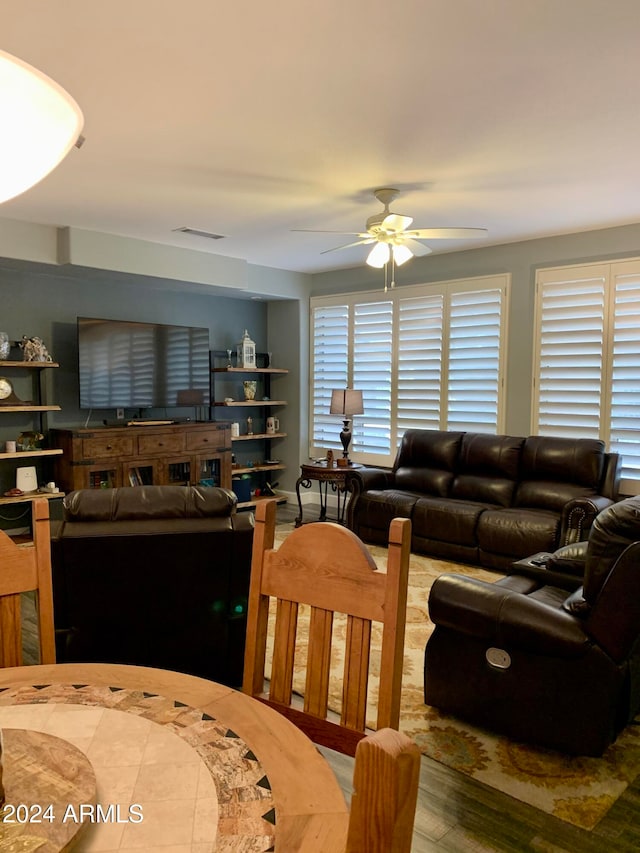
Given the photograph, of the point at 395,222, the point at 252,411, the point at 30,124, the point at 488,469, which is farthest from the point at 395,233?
the point at 252,411

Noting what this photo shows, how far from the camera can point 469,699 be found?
2434 millimetres

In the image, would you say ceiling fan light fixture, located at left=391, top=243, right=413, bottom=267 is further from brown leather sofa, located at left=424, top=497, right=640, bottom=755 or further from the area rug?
the area rug

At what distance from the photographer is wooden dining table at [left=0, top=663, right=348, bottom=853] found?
0.82m

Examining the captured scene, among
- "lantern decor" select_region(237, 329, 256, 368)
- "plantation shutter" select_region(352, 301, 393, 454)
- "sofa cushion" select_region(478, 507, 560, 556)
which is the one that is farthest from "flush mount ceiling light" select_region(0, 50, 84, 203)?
"lantern decor" select_region(237, 329, 256, 368)

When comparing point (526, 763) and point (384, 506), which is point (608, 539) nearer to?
point (526, 763)

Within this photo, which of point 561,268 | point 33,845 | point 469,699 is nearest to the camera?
point 33,845

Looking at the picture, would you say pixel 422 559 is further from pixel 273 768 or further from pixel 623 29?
pixel 273 768

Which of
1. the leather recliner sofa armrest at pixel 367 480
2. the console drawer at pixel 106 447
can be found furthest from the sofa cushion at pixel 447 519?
the console drawer at pixel 106 447

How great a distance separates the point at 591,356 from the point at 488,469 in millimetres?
1240

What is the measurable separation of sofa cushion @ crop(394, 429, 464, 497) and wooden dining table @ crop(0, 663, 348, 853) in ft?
13.8

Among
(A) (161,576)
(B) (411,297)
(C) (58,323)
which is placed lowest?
(A) (161,576)

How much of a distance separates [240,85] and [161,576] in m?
2.08

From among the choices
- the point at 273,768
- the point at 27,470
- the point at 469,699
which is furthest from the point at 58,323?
the point at 273,768

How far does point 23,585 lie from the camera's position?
152cm
